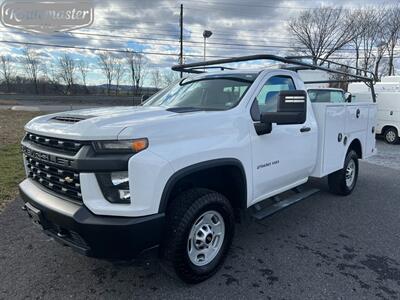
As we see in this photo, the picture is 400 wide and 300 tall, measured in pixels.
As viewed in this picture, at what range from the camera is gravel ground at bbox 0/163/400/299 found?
113 inches

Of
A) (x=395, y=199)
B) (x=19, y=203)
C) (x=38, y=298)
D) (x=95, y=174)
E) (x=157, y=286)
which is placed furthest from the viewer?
(x=395, y=199)

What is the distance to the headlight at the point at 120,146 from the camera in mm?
2367

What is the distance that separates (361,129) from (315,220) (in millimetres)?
2225

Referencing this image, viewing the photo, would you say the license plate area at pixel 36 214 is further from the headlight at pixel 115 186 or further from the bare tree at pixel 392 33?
the bare tree at pixel 392 33

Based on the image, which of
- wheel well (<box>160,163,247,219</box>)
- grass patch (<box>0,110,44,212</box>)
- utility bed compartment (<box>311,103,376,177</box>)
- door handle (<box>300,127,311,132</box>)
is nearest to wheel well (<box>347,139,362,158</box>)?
utility bed compartment (<box>311,103,376,177</box>)

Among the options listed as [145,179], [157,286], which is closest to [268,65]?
[145,179]

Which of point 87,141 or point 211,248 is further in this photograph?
point 211,248

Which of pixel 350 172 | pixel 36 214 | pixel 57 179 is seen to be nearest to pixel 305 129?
pixel 350 172

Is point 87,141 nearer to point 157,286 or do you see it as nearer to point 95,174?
point 95,174

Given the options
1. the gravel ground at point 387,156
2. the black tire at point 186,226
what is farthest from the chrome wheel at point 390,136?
the black tire at point 186,226

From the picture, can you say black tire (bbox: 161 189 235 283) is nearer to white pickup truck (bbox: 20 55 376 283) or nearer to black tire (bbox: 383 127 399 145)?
white pickup truck (bbox: 20 55 376 283)

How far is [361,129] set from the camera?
19.1 ft

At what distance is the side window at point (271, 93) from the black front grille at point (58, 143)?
6.49 ft

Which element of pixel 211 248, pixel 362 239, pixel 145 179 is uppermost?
pixel 145 179
